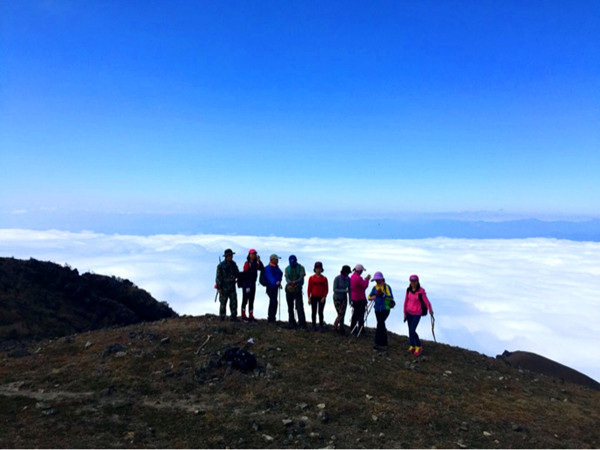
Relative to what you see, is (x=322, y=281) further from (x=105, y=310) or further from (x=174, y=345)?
(x=105, y=310)

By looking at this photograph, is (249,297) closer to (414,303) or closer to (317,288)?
(317,288)

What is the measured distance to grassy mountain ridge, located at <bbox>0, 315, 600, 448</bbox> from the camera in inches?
353

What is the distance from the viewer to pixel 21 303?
32.5 meters

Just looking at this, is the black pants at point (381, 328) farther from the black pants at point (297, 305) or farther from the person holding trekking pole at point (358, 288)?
the black pants at point (297, 305)

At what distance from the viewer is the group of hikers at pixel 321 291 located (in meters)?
14.8

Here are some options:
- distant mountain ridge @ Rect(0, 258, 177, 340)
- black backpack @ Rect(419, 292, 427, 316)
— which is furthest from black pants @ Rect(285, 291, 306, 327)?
distant mountain ridge @ Rect(0, 258, 177, 340)

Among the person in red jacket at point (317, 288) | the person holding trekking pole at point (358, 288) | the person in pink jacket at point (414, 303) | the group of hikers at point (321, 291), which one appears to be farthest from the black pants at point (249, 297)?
the person in pink jacket at point (414, 303)

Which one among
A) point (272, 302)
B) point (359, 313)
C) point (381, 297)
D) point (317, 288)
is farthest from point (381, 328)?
point (272, 302)

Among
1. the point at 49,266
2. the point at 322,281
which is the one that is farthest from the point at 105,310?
the point at 322,281

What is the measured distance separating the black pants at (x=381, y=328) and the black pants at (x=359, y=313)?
96 cm

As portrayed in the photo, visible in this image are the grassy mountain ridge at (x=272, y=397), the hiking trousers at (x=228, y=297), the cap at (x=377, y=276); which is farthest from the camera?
the hiking trousers at (x=228, y=297)

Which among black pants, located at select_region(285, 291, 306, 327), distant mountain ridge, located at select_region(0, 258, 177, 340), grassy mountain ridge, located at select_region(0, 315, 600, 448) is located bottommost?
distant mountain ridge, located at select_region(0, 258, 177, 340)

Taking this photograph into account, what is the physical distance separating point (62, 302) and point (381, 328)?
1240 inches

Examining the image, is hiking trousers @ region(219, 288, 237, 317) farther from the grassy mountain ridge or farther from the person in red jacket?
the person in red jacket
